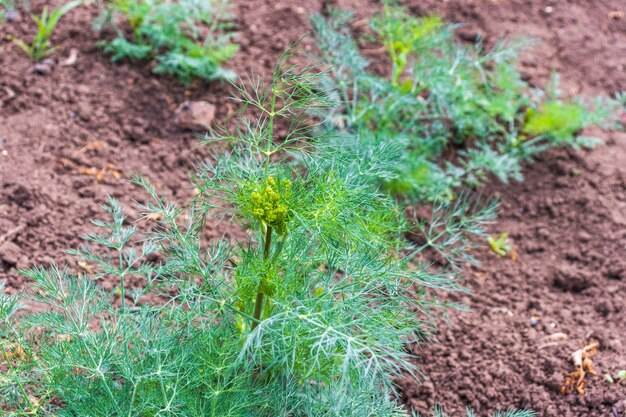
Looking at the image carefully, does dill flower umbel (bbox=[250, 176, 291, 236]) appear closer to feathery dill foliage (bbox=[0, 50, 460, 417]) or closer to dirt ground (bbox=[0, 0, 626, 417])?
feathery dill foliage (bbox=[0, 50, 460, 417])

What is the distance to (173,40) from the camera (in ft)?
13.4

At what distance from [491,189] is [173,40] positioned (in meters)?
1.87

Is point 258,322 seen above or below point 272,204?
below

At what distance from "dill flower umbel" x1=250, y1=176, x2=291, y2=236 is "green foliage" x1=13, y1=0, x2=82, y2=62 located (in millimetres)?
2447

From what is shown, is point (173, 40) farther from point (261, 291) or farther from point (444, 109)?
point (261, 291)

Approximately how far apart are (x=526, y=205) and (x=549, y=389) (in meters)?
1.20

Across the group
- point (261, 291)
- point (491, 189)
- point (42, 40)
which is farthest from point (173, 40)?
point (261, 291)

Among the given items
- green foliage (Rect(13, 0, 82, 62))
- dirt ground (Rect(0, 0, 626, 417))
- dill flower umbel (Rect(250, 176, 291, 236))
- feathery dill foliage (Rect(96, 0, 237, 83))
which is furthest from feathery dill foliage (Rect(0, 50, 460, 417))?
green foliage (Rect(13, 0, 82, 62))

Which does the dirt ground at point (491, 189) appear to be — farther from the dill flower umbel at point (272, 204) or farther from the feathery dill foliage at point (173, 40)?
the dill flower umbel at point (272, 204)

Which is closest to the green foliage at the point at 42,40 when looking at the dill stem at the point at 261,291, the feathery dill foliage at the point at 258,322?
the feathery dill foliage at the point at 258,322

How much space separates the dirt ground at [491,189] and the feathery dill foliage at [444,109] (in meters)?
0.18

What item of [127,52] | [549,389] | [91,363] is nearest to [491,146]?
[549,389]

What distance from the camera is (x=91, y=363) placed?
2137 mm

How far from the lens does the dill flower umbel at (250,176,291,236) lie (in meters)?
2.07
